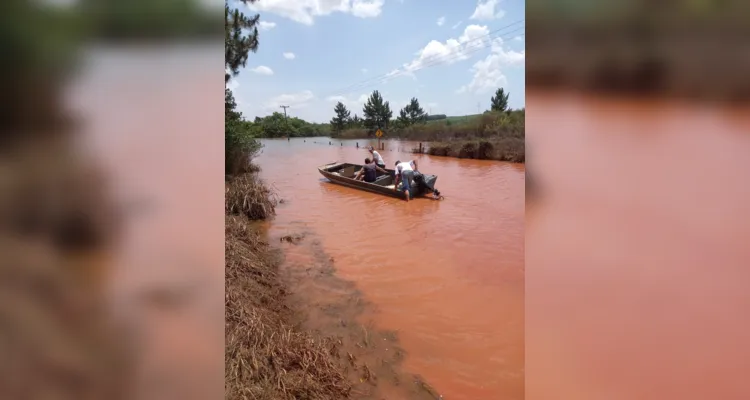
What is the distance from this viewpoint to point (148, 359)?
55 cm

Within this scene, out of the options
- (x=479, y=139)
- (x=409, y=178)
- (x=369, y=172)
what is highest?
(x=479, y=139)

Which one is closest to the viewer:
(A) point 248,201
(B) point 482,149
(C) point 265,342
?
(C) point 265,342

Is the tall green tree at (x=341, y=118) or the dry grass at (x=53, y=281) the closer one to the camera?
the dry grass at (x=53, y=281)

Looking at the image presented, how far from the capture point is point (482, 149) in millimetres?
13203

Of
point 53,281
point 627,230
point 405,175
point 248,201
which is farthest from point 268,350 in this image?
point 405,175

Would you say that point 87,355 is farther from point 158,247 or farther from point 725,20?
point 725,20

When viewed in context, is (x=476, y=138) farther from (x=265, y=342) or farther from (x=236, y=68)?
(x=265, y=342)

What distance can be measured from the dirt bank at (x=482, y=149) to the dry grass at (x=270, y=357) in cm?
1003

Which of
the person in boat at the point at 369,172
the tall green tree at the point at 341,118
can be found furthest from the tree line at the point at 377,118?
the person in boat at the point at 369,172

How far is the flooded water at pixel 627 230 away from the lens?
2.32ft

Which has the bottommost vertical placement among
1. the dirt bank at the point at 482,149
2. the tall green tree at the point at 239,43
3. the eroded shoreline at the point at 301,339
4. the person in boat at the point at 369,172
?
the eroded shoreline at the point at 301,339

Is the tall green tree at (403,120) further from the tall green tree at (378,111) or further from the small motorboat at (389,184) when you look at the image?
the small motorboat at (389,184)

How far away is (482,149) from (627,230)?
1300 centimetres

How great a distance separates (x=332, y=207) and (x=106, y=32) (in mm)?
6604
